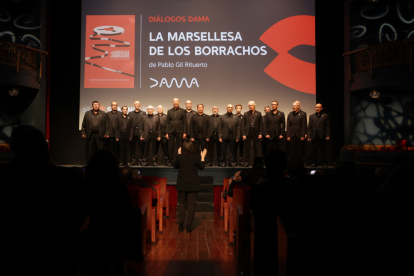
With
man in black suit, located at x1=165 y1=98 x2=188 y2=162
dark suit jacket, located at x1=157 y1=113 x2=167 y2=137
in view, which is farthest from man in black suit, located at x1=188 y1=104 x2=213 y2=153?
dark suit jacket, located at x1=157 y1=113 x2=167 y2=137

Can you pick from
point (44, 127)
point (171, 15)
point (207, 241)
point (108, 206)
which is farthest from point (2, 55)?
point (108, 206)

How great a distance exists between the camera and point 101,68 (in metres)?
8.03

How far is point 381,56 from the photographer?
7352 mm

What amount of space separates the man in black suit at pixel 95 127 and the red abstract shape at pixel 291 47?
169 inches

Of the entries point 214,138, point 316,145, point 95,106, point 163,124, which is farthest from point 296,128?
point 95,106

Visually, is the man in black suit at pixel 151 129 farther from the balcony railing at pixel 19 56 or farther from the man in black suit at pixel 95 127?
the balcony railing at pixel 19 56

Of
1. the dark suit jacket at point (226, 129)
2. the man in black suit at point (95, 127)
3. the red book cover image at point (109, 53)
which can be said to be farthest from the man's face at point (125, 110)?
the dark suit jacket at point (226, 129)

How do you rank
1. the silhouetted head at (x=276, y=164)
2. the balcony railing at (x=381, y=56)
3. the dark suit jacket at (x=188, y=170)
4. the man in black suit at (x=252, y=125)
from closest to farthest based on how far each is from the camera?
1. the silhouetted head at (x=276, y=164)
2. the dark suit jacket at (x=188, y=170)
3. the balcony railing at (x=381, y=56)
4. the man in black suit at (x=252, y=125)

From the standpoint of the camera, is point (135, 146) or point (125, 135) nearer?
point (125, 135)

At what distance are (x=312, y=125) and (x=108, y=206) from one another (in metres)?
6.30

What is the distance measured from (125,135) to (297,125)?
4.00 m

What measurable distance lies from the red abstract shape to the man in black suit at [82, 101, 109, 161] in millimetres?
4298

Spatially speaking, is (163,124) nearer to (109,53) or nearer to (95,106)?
(95,106)

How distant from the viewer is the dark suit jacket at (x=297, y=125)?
7.09 m
